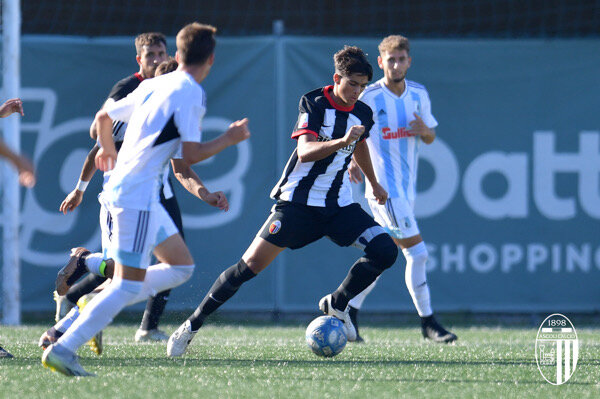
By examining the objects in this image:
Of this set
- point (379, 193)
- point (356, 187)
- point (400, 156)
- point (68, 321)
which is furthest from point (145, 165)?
point (356, 187)

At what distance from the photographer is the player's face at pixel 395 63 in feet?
23.7

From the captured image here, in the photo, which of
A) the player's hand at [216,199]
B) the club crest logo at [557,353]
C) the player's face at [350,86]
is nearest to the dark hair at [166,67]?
the player's face at [350,86]

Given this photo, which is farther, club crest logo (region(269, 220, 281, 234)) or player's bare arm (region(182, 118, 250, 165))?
club crest logo (region(269, 220, 281, 234))

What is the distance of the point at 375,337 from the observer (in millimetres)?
7852

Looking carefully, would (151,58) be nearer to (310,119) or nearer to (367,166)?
(310,119)

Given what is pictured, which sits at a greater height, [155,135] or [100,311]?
[155,135]

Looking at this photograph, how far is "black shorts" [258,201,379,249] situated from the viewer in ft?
19.8

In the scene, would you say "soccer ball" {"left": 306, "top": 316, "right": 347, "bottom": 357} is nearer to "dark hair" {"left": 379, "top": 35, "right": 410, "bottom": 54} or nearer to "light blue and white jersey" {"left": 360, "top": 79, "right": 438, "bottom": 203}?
"light blue and white jersey" {"left": 360, "top": 79, "right": 438, "bottom": 203}

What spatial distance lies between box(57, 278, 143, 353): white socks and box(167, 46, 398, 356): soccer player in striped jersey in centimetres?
127

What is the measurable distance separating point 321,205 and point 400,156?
1428 millimetres

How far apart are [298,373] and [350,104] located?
1.86 m

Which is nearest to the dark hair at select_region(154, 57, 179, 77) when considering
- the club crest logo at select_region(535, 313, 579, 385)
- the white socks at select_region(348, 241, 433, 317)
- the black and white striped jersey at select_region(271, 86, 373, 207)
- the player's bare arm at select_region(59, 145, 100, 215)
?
the player's bare arm at select_region(59, 145, 100, 215)

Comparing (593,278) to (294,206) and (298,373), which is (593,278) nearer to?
(294,206)

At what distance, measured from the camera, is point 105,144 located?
503 centimetres
